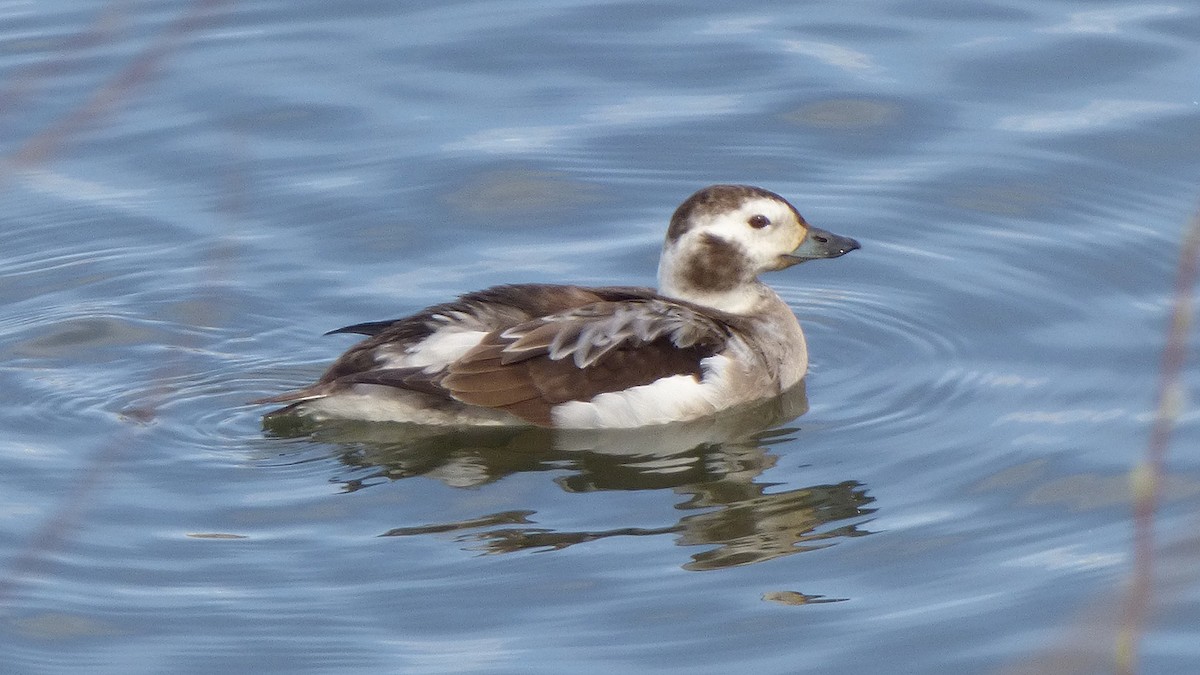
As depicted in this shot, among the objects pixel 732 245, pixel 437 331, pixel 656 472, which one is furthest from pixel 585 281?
pixel 656 472

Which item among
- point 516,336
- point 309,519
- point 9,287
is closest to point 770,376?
point 516,336

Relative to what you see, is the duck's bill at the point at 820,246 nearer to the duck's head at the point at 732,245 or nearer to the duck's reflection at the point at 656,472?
the duck's head at the point at 732,245

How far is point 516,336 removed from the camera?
8031 millimetres

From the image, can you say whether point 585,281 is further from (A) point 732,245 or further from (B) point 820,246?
(B) point 820,246

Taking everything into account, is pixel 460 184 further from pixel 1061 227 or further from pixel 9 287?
pixel 1061 227

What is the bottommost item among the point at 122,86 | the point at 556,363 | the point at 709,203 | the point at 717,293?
the point at 556,363

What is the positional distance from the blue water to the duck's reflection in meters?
0.02

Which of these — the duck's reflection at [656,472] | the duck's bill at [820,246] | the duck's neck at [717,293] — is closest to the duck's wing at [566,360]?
the duck's reflection at [656,472]

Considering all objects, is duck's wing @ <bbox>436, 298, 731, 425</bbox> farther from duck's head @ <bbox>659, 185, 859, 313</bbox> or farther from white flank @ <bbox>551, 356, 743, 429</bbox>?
duck's head @ <bbox>659, 185, 859, 313</bbox>

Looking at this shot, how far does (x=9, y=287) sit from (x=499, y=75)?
378 centimetres

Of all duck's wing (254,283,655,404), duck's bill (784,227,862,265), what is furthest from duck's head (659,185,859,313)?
duck's wing (254,283,655,404)

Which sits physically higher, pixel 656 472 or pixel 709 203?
pixel 709 203

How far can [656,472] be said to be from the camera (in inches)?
304

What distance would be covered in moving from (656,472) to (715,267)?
1354mm
